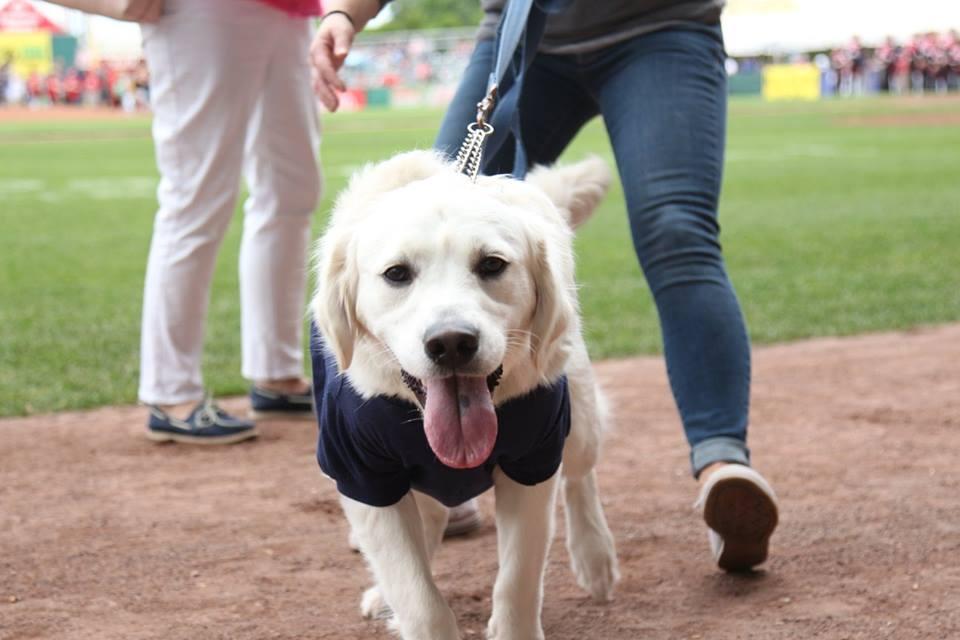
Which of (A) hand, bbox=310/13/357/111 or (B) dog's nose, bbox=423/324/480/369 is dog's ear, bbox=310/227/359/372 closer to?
(B) dog's nose, bbox=423/324/480/369

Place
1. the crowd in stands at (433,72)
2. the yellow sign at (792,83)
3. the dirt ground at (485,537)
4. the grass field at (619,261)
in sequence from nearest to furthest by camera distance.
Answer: the dirt ground at (485,537)
the grass field at (619,261)
the crowd in stands at (433,72)
the yellow sign at (792,83)

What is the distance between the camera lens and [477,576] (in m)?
4.06

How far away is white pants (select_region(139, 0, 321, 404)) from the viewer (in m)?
5.41

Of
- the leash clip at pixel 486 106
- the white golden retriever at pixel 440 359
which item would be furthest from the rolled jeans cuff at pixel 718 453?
the leash clip at pixel 486 106

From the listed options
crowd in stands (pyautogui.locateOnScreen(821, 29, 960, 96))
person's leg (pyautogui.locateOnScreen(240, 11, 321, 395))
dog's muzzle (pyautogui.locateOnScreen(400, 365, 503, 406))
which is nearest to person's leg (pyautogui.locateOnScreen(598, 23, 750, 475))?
dog's muzzle (pyautogui.locateOnScreen(400, 365, 503, 406))

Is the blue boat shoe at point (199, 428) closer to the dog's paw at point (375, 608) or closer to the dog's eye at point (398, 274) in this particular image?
the dog's paw at point (375, 608)

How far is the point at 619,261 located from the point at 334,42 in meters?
7.28

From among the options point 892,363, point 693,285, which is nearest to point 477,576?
point 693,285

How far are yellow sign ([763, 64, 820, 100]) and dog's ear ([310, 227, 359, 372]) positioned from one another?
61172 millimetres

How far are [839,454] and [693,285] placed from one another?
1781 millimetres

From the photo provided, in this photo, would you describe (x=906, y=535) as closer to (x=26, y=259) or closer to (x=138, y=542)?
(x=138, y=542)

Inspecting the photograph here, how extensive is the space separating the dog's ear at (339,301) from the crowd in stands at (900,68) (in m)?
59.3

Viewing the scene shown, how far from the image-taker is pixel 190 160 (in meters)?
5.48

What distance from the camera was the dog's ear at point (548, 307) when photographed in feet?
9.88
